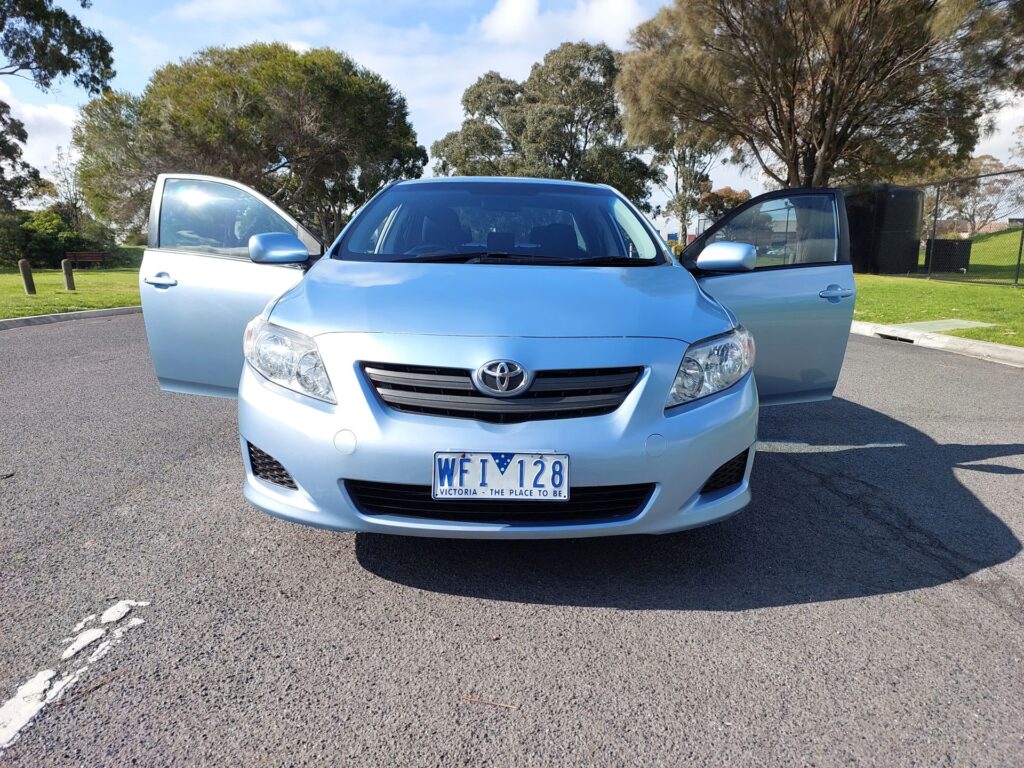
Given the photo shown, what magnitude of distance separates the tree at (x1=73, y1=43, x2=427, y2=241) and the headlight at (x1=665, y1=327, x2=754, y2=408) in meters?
28.2

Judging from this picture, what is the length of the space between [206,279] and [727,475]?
8.47 feet

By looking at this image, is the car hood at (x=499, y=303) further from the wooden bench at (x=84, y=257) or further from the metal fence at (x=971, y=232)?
the wooden bench at (x=84, y=257)

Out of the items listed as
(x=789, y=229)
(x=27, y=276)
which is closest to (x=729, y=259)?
(x=789, y=229)

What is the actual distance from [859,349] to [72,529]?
7763mm

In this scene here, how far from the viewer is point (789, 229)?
378 cm

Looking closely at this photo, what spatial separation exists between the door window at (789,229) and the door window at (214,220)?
240 centimetres

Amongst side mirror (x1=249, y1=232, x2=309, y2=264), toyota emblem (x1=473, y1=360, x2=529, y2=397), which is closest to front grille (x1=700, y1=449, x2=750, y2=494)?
toyota emblem (x1=473, y1=360, x2=529, y2=397)

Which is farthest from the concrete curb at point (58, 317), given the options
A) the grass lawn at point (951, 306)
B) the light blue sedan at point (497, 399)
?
the grass lawn at point (951, 306)

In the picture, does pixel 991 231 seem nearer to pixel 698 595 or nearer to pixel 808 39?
pixel 808 39

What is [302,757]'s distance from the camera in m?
1.57

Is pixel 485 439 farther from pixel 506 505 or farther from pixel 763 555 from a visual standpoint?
pixel 763 555

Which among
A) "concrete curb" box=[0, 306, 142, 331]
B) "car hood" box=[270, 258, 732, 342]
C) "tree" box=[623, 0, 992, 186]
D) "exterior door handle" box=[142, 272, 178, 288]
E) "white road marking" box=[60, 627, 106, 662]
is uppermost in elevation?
"tree" box=[623, 0, 992, 186]

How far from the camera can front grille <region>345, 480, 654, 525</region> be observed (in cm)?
212

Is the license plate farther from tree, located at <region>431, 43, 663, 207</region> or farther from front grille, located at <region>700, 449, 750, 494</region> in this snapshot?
tree, located at <region>431, 43, 663, 207</region>
